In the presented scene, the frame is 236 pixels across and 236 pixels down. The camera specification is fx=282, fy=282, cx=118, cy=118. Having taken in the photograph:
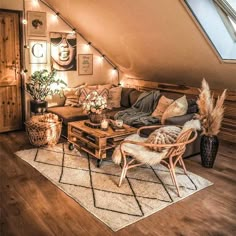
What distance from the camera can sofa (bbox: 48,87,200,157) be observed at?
4.07 metres

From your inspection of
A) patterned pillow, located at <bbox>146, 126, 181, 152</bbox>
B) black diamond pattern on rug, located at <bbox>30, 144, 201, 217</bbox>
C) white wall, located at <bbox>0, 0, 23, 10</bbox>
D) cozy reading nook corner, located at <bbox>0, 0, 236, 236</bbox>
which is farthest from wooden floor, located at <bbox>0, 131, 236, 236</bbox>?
white wall, located at <bbox>0, 0, 23, 10</bbox>

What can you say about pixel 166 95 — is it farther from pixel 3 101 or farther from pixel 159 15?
pixel 3 101

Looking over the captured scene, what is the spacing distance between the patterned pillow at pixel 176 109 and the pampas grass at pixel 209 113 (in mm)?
423

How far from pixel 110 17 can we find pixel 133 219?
A: 3240mm

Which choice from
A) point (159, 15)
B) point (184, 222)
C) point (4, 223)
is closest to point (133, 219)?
point (184, 222)

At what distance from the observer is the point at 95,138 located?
372cm

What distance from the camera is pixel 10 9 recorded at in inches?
189

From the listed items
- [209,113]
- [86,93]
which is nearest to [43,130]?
[86,93]

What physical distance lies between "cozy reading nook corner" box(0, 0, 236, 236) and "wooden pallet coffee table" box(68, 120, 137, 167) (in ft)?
0.06

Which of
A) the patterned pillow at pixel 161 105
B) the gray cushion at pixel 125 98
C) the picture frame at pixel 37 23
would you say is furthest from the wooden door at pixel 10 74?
the patterned pillow at pixel 161 105

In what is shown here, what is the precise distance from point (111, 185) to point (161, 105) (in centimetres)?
190

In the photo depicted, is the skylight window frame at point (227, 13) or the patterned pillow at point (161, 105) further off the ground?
the skylight window frame at point (227, 13)

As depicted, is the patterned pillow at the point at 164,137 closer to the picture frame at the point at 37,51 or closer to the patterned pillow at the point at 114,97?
the patterned pillow at the point at 114,97

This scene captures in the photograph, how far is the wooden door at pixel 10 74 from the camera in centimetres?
486
